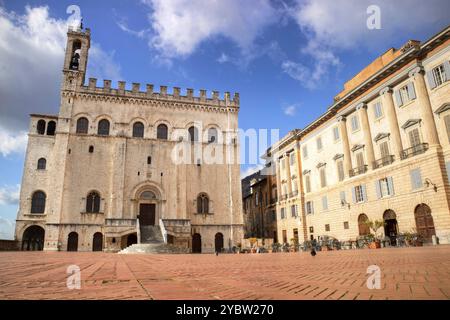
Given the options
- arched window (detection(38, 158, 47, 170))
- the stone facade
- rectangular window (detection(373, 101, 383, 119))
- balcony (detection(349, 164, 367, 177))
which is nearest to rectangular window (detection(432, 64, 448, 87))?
the stone facade

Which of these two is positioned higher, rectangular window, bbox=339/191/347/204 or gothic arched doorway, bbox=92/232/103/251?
rectangular window, bbox=339/191/347/204

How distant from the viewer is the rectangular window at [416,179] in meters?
20.6

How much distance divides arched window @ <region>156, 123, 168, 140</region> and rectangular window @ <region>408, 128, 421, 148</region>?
76.8ft

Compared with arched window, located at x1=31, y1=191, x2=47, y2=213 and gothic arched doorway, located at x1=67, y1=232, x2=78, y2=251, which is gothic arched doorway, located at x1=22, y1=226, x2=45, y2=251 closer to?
arched window, located at x1=31, y1=191, x2=47, y2=213

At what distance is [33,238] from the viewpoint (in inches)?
1303

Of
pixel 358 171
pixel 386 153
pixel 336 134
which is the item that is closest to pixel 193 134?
pixel 336 134

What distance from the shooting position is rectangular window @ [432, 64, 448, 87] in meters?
20.1

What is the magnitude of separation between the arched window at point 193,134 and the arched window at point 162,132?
269cm

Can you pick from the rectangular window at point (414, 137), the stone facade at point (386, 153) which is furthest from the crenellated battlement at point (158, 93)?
the rectangular window at point (414, 137)

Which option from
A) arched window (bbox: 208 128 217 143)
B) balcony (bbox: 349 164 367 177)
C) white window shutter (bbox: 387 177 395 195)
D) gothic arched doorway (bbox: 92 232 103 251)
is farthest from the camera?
arched window (bbox: 208 128 217 143)

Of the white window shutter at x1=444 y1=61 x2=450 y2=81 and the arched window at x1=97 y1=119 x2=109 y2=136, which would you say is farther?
the arched window at x1=97 y1=119 x2=109 y2=136

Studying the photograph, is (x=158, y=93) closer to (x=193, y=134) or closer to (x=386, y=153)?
(x=193, y=134)

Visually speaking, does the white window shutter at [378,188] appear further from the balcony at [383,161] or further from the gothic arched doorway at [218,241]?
the gothic arched doorway at [218,241]
